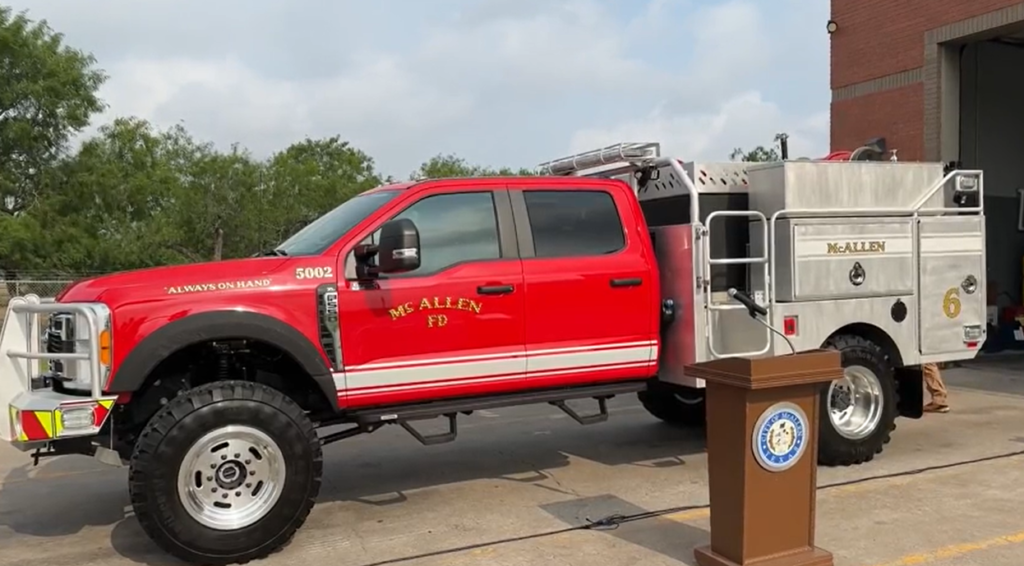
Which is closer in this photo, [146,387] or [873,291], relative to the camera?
[146,387]

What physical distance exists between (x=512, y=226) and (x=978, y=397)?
7.33 meters

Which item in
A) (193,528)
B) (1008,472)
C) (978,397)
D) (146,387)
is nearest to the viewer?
(193,528)

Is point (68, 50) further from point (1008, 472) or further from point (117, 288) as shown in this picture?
point (1008, 472)

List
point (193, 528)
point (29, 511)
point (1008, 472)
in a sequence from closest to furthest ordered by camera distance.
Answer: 1. point (193, 528)
2. point (29, 511)
3. point (1008, 472)

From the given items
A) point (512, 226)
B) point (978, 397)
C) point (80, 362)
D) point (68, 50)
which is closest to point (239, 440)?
point (80, 362)

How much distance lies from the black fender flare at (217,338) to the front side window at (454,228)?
0.86 meters

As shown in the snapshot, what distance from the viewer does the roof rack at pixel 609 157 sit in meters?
7.11

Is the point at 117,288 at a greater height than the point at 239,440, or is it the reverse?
the point at 117,288

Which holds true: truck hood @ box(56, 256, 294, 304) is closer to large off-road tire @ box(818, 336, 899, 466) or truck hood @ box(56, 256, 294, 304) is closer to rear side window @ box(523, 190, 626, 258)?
rear side window @ box(523, 190, 626, 258)

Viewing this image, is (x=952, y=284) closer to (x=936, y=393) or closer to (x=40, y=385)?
(x=936, y=393)

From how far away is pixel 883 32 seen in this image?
14406 millimetres

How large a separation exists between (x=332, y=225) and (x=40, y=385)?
202cm

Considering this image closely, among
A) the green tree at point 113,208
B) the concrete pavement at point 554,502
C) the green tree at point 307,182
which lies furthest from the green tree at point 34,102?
the concrete pavement at point 554,502

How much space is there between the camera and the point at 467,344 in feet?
19.5
